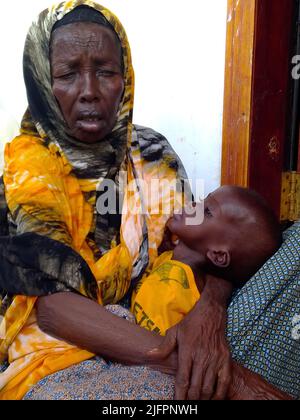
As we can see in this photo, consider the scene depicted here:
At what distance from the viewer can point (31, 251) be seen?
1.61 m

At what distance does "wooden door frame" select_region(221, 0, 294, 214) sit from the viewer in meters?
2.54

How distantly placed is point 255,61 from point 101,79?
0.99 metres

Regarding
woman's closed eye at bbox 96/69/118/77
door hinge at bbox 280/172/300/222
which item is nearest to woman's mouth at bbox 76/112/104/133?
woman's closed eye at bbox 96/69/118/77

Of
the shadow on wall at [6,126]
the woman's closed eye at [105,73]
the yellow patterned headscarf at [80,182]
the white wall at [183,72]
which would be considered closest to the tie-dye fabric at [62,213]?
the yellow patterned headscarf at [80,182]

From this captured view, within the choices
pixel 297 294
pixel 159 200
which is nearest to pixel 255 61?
pixel 159 200

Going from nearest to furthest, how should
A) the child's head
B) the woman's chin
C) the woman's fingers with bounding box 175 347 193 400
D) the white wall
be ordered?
the woman's fingers with bounding box 175 347 193 400, the child's head, the woman's chin, the white wall

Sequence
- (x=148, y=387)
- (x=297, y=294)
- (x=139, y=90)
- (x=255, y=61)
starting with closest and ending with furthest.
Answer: (x=148, y=387)
(x=297, y=294)
(x=255, y=61)
(x=139, y=90)

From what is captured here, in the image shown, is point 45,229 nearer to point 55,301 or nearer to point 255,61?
point 55,301

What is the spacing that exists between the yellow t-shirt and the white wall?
1.10 metres

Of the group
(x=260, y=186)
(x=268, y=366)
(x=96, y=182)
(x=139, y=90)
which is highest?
(x=139, y=90)

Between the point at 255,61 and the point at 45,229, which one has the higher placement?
the point at 255,61

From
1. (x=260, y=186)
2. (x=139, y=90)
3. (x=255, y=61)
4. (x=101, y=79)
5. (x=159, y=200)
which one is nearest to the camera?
(x=101, y=79)

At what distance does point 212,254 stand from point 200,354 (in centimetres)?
47

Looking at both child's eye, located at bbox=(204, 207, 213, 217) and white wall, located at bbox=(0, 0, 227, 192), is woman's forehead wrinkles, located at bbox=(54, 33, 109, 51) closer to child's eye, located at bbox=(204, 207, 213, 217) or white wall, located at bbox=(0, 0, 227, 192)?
child's eye, located at bbox=(204, 207, 213, 217)
